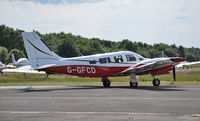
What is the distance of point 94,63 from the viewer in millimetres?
28391

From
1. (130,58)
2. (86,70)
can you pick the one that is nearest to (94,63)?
(86,70)

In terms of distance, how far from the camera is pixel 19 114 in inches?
536

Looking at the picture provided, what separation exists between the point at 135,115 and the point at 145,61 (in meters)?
16.5

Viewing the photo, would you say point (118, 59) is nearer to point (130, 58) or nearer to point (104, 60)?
point (130, 58)

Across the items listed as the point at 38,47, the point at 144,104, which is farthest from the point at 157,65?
the point at 144,104

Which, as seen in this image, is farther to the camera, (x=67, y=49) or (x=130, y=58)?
(x=67, y=49)

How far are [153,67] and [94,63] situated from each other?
186 inches

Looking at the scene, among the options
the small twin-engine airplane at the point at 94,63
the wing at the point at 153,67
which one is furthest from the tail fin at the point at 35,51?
the wing at the point at 153,67

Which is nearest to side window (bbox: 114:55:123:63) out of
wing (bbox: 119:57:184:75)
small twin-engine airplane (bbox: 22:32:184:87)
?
small twin-engine airplane (bbox: 22:32:184:87)

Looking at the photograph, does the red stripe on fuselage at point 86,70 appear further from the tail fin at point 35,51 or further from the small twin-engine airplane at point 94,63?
the tail fin at point 35,51

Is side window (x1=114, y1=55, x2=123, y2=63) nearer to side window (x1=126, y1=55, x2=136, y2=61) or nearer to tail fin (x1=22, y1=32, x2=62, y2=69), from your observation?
side window (x1=126, y1=55, x2=136, y2=61)

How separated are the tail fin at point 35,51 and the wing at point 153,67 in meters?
6.22

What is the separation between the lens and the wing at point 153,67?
1090 inches

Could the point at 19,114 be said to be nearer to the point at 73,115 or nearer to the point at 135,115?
the point at 73,115
